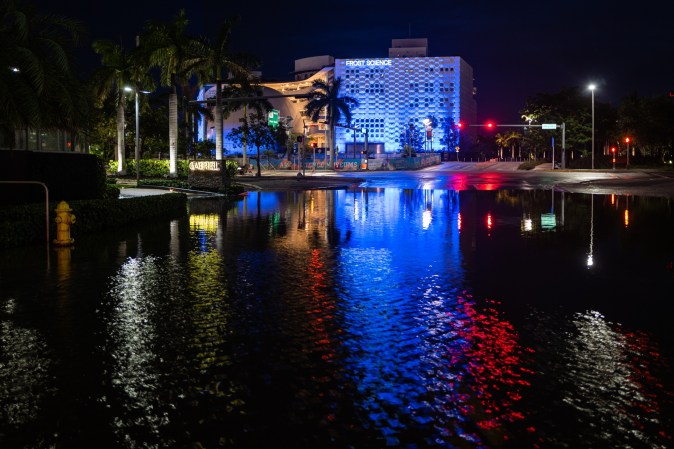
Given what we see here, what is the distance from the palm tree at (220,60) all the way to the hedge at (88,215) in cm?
2033

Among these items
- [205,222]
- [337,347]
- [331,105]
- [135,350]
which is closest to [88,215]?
[205,222]

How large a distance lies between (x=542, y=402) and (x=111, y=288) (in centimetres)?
736

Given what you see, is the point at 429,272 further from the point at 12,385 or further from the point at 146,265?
the point at 12,385

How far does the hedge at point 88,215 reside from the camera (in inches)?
666

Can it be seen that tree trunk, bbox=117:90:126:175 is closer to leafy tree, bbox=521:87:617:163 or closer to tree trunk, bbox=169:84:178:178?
tree trunk, bbox=169:84:178:178

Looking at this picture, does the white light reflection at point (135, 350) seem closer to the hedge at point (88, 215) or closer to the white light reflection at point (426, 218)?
the hedge at point (88, 215)

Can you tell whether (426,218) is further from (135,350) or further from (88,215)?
(135,350)

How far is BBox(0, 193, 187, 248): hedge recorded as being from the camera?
16906 millimetres

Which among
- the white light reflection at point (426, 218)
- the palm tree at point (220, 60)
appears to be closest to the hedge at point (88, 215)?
the white light reflection at point (426, 218)

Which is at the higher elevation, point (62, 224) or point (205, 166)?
point (205, 166)

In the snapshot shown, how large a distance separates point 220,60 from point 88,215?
29.2 meters

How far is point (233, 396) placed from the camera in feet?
20.4

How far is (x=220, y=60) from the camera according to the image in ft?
156

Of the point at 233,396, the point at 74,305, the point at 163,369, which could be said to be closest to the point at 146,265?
the point at 74,305
